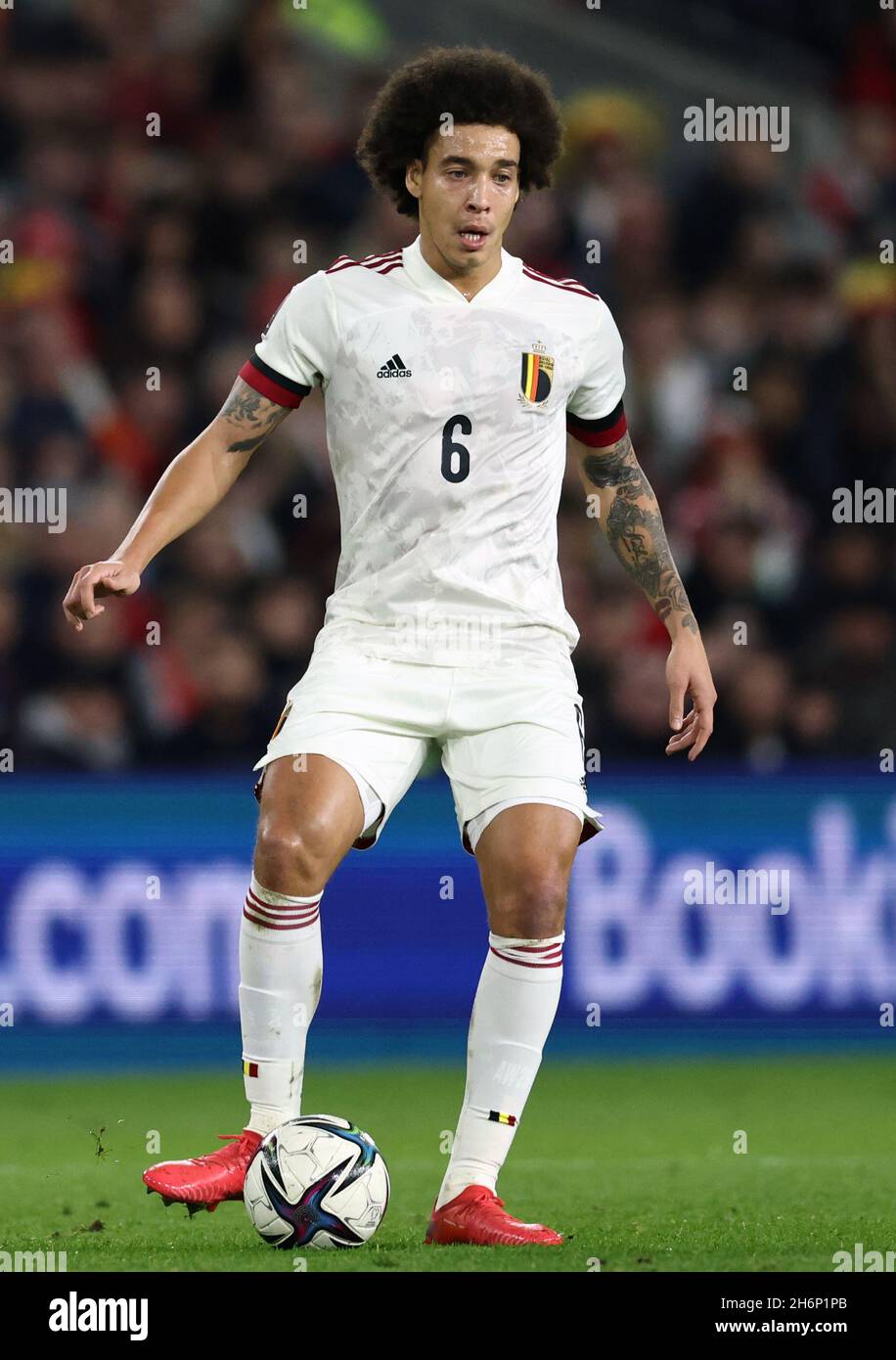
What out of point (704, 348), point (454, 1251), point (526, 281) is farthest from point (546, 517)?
point (704, 348)

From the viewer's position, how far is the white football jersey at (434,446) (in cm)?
423

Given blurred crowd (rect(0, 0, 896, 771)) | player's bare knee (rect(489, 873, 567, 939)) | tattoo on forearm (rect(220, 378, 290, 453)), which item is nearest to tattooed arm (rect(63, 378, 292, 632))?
tattoo on forearm (rect(220, 378, 290, 453))

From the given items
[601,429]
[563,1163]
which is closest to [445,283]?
[601,429]

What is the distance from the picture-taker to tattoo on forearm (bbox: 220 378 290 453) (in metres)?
4.39

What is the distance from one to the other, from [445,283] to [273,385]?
416mm

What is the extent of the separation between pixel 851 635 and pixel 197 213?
3137mm

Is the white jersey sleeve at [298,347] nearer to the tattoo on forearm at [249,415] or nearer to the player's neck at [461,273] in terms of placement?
the tattoo on forearm at [249,415]

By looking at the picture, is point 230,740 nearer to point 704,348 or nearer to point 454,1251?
point 704,348

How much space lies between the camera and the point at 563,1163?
16.7 ft

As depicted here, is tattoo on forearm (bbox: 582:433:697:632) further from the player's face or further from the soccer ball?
the soccer ball

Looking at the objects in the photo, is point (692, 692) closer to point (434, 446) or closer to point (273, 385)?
point (434, 446)

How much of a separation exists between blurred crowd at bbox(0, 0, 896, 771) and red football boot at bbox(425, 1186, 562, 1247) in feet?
9.83

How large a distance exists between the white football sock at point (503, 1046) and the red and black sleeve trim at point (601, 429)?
1155mm

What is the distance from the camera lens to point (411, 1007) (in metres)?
6.56
